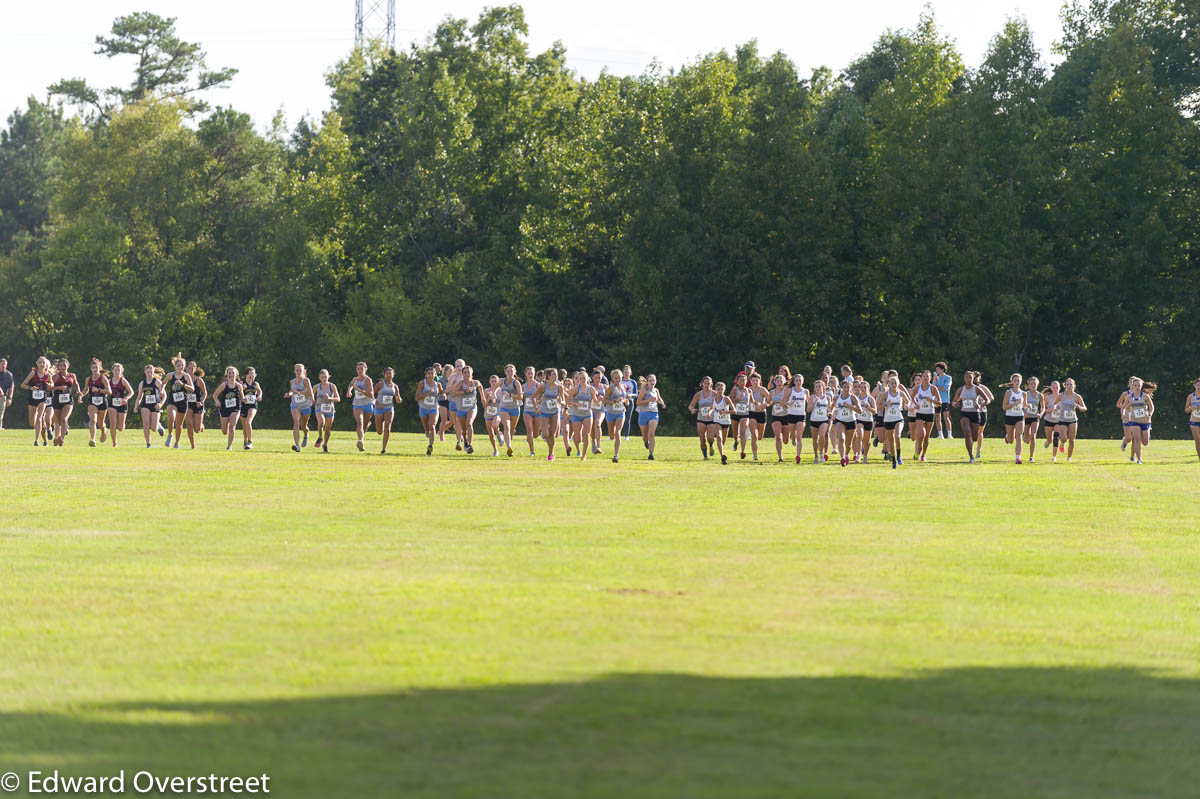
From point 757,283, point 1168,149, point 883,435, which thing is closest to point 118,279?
point 757,283

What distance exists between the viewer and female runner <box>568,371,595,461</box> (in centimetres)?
3294

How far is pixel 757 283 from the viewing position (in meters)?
64.4

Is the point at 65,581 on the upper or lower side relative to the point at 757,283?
lower

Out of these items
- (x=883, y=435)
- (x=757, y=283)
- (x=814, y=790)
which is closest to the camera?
(x=814, y=790)

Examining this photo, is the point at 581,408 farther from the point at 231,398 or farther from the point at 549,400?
the point at 231,398

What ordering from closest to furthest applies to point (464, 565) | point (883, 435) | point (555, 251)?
point (464, 565)
point (883, 435)
point (555, 251)

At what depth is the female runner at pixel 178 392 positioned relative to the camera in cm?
3472

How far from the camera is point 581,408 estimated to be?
3297cm

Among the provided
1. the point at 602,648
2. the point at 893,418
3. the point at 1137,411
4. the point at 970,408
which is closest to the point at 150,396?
the point at 893,418

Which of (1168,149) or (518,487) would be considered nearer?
(518,487)

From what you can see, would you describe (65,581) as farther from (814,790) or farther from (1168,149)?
(1168,149)

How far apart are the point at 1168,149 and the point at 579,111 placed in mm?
26889

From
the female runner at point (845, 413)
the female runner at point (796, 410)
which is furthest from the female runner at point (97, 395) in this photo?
the female runner at point (845, 413)

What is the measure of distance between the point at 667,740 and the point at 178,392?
97.4 ft
